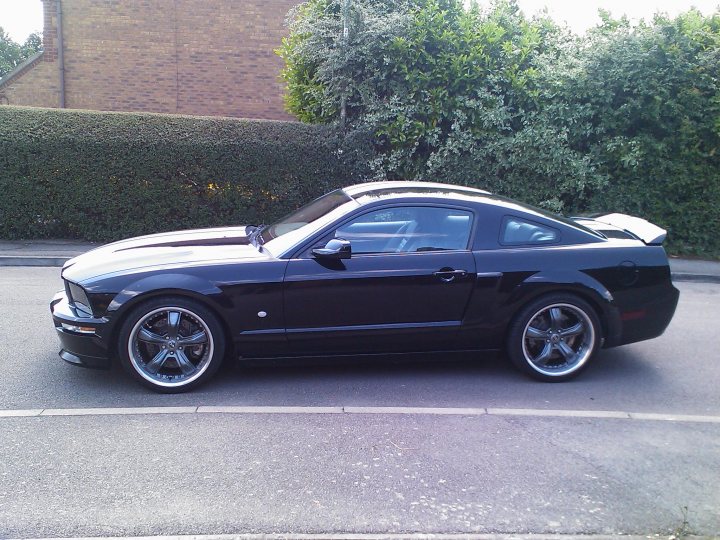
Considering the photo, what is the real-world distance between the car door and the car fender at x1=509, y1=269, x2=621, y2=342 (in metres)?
0.41

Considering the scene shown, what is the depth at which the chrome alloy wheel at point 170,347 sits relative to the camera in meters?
4.64

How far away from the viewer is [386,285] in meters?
4.80

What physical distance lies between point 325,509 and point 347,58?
897 centimetres

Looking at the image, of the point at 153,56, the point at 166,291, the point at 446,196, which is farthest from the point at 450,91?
the point at 153,56

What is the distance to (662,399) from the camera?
16.1 feet

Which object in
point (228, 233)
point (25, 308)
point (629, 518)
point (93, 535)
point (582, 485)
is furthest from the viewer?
point (25, 308)

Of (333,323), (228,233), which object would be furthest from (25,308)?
(333,323)

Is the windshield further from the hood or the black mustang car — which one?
the hood

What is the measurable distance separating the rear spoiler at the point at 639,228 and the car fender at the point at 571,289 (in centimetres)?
65

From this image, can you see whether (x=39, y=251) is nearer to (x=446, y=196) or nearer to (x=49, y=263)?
(x=49, y=263)

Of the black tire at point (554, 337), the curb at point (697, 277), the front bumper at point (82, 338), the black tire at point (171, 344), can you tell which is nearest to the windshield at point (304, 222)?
the black tire at point (171, 344)

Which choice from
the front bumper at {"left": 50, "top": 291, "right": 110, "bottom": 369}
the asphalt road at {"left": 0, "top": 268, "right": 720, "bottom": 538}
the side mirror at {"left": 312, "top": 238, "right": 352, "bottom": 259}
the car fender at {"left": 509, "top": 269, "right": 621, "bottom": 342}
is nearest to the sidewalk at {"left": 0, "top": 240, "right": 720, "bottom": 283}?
the asphalt road at {"left": 0, "top": 268, "right": 720, "bottom": 538}

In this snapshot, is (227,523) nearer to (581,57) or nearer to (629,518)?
(629,518)

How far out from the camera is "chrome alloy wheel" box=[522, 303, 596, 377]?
5.04 metres
